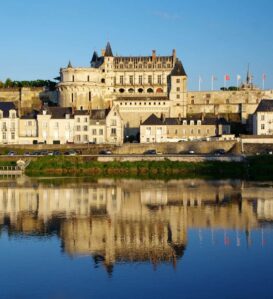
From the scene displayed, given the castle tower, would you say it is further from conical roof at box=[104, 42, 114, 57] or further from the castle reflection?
the castle reflection

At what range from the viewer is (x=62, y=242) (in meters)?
21.6

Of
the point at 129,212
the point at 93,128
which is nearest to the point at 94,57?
the point at 93,128

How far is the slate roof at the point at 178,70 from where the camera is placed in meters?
61.8

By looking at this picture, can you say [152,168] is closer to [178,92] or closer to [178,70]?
[178,92]

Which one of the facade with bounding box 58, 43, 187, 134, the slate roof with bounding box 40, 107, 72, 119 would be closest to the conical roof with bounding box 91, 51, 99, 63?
the facade with bounding box 58, 43, 187, 134

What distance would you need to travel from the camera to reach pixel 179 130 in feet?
178

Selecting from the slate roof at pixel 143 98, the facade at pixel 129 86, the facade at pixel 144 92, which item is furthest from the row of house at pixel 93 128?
the slate roof at pixel 143 98

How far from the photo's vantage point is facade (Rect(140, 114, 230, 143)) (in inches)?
2132

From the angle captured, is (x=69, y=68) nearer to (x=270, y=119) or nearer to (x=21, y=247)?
(x=270, y=119)

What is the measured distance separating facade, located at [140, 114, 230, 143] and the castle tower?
642cm

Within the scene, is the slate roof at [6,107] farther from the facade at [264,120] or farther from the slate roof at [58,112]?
the facade at [264,120]

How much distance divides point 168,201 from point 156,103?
31.1 meters

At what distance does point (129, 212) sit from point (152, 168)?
16587mm

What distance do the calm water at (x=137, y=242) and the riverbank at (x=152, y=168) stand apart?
7.74 meters
